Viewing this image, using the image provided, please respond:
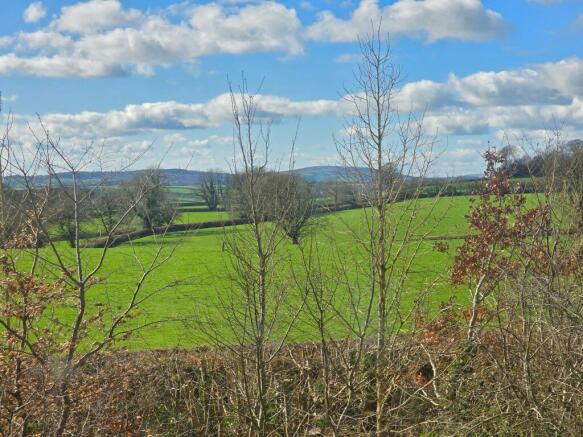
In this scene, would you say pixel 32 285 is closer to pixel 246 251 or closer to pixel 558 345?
pixel 246 251

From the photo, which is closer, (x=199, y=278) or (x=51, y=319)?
(x=51, y=319)

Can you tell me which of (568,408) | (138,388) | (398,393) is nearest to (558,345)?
(568,408)

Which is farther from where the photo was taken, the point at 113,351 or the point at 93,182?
the point at 113,351

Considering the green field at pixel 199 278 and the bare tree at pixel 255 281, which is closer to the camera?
the bare tree at pixel 255 281

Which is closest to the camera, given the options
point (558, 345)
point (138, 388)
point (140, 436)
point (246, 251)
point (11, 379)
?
point (558, 345)

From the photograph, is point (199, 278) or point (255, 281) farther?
point (199, 278)

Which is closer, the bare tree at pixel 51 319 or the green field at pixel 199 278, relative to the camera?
the bare tree at pixel 51 319

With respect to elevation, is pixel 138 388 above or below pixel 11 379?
below

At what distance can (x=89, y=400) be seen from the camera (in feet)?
28.2

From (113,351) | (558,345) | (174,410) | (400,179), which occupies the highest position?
(400,179)

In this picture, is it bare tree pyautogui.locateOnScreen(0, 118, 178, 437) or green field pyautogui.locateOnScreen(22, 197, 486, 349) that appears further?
green field pyautogui.locateOnScreen(22, 197, 486, 349)

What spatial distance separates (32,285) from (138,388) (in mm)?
3526

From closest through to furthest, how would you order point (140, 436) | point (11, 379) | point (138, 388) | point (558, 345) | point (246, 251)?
point (558, 345) < point (11, 379) < point (246, 251) < point (140, 436) < point (138, 388)

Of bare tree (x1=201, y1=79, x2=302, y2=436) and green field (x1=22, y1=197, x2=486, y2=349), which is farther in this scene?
green field (x1=22, y1=197, x2=486, y2=349)
